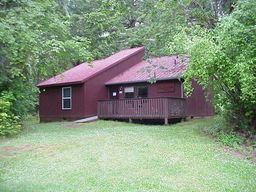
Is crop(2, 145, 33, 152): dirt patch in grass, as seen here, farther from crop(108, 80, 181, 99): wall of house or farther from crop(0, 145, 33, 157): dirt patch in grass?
crop(108, 80, 181, 99): wall of house

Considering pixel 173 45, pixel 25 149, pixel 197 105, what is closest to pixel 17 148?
pixel 25 149

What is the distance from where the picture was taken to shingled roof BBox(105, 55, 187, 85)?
686 inches

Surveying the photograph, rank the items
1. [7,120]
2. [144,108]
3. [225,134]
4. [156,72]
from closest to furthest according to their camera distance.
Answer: [225,134]
[7,120]
[144,108]
[156,72]

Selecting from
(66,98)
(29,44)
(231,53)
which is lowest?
(66,98)

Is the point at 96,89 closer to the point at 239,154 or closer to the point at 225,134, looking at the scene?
the point at 225,134

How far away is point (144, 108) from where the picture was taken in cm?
1642

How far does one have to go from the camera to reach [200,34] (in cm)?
1042

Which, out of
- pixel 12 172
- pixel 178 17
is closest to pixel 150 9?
pixel 178 17

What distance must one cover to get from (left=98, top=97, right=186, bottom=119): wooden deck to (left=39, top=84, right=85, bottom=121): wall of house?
1715 millimetres

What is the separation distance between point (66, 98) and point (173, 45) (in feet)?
37.4

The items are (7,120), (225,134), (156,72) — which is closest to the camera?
(225,134)

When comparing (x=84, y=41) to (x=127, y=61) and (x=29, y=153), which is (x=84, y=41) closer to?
(x=29, y=153)

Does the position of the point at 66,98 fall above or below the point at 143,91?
below

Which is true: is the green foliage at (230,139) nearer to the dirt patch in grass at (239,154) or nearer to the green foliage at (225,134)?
the green foliage at (225,134)
